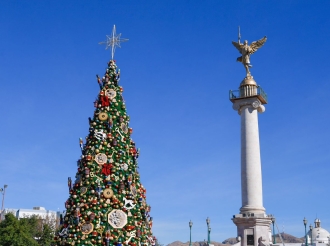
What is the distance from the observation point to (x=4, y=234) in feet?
112

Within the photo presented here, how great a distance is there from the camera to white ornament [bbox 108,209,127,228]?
18609 millimetres

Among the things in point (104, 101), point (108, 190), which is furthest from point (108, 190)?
point (104, 101)

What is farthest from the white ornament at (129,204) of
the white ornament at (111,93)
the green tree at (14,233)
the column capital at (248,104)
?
the green tree at (14,233)

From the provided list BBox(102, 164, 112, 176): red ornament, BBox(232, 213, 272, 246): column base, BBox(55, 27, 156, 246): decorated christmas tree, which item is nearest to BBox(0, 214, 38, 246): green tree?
BBox(55, 27, 156, 246): decorated christmas tree

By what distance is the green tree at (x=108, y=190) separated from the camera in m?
18.5

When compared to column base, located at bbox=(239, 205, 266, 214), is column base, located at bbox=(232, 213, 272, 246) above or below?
below

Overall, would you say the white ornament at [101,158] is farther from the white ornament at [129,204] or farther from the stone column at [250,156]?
the stone column at [250,156]

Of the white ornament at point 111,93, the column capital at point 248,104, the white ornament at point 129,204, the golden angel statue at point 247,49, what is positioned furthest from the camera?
the golden angel statue at point 247,49

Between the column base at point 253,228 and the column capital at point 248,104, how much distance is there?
7.60 meters

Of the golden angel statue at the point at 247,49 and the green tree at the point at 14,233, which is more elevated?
the golden angel statue at the point at 247,49

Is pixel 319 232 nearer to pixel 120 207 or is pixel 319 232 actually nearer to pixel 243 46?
pixel 243 46

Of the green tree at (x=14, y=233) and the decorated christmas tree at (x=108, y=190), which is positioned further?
the green tree at (x=14, y=233)

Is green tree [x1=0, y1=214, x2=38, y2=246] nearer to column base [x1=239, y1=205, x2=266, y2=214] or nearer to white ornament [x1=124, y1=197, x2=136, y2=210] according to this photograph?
column base [x1=239, y1=205, x2=266, y2=214]

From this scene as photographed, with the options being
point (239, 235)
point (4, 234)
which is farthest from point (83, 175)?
point (4, 234)
